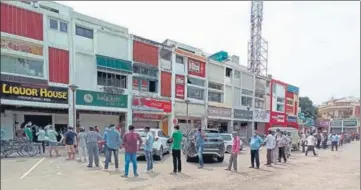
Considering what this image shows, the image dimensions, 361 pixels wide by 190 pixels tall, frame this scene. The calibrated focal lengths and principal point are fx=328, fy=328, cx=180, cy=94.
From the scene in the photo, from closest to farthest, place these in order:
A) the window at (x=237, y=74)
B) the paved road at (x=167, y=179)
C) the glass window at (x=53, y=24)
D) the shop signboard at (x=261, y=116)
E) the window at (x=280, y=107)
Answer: the paved road at (x=167, y=179)
the glass window at (x=53, y=24)
the window at (x=237, y=74)
the shop signboard at (x=261, y=116)
the window at (x=280, y=107)

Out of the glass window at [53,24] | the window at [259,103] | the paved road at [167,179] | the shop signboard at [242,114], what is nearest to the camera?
the paved road at [167,179]

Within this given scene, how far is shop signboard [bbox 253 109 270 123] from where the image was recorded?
49.8 m

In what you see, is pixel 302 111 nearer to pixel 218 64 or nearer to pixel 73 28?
pixel 218 64

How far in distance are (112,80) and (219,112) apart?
1724 centimetres

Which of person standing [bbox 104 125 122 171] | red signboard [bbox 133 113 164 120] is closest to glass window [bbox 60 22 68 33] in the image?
red signboard [bbox 133 113 164 120]

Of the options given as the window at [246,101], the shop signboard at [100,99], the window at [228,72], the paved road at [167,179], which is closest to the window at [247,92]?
the window at [246,101]

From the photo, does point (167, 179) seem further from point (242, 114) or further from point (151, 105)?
point (242, 114)

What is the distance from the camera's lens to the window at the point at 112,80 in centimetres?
2777

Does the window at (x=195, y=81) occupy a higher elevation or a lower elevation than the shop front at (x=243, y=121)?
higher

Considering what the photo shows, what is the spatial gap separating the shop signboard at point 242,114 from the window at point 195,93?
7694mm

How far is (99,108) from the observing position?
88.8 feet

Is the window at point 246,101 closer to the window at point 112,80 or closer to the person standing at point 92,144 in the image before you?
the window at point 112,80

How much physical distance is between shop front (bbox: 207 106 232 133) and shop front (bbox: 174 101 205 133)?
4.80 feet

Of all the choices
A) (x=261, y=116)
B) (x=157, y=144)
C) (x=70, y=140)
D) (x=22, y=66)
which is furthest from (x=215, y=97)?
(x=70, y=140)
